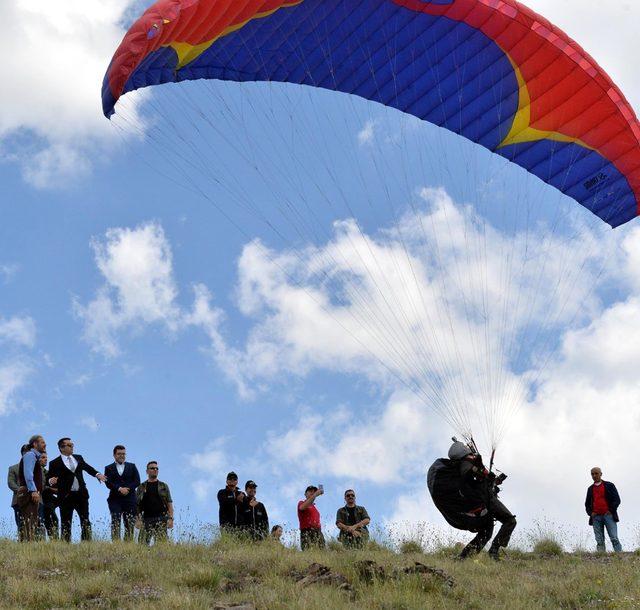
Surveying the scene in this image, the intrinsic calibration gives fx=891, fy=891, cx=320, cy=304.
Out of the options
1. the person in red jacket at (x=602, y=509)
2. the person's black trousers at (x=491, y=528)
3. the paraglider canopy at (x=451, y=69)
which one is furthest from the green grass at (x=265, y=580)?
the paraglider canopy at (x=451, y=69)

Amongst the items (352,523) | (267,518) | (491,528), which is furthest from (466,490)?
(267,518)

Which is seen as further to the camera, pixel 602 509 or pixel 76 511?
pixel 602 509

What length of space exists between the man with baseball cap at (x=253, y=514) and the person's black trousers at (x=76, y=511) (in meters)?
1.86

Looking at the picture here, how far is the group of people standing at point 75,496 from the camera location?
1043 cm

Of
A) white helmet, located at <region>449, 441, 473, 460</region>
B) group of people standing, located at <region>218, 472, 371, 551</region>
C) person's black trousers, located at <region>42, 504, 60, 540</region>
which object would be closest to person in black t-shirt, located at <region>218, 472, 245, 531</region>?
group of people standing, located at <region>218, 472, 371, 551</region>

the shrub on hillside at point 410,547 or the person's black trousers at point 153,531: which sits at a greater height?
the person's black trousers at point 153,531

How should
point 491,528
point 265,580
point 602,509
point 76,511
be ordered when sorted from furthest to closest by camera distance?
1. point 602,509
2. point 76,511
3. point 491,528
4. point 265,580

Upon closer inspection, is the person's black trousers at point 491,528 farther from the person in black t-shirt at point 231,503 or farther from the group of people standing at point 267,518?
the person in black t-shirt at point 231,503

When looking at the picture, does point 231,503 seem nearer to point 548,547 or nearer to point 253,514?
point 253,514

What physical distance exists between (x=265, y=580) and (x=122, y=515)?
2897mm

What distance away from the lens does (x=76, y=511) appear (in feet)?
35.2

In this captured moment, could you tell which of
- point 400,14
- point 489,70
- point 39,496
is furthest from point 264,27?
point 39,496

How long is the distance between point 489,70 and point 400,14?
1.51 meters

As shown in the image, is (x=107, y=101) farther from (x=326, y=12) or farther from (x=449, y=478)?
(x=449, y=478)
